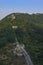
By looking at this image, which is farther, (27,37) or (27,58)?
(27,37)

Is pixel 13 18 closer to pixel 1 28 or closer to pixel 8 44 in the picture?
pixel 1 28

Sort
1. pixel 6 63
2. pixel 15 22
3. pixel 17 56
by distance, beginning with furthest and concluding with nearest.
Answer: pixel 15 22, pixel 17 56, pixel 6 63

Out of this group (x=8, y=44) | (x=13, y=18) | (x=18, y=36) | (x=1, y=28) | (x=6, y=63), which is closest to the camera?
(x=6, y=63)

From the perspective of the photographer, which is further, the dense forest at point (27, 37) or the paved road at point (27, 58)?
the dense forest at point (27, 37)

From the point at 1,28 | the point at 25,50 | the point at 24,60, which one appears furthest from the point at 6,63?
the point at 1,28

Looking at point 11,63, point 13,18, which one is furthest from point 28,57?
point 13,18

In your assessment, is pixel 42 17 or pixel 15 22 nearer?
pixel 15 22

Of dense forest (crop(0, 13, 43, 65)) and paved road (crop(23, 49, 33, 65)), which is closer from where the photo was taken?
paved road (crop(23, 49, 33, 65))

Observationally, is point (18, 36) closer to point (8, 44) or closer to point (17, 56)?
point (8, 44)

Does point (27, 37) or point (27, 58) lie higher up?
point (27, 37)
